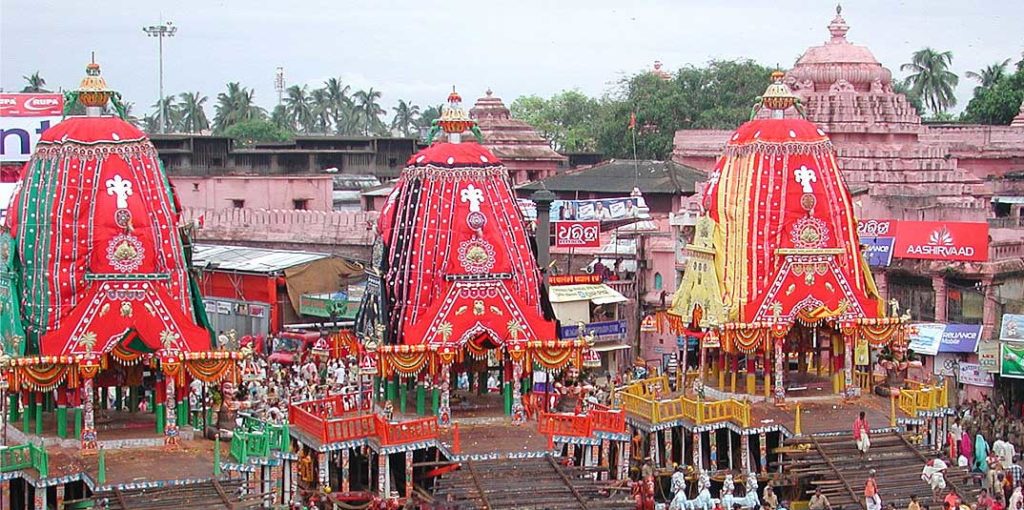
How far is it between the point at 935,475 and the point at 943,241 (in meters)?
12.0

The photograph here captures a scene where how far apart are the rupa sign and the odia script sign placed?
11710 millimetres

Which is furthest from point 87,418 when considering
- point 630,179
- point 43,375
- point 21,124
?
point 630,179

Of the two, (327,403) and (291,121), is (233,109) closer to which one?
(291,121)

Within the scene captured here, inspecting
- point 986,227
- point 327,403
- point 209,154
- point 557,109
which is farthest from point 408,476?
point 557,109

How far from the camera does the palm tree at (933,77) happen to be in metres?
81.5

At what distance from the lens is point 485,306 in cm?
3025

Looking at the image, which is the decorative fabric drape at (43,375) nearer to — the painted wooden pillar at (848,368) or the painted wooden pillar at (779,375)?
the painted wooden pillar at (779,375)

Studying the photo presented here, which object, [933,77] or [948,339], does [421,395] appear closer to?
[948,339]

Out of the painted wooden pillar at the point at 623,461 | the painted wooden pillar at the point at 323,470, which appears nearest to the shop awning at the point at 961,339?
the painted wooden pillar at the point at 623,461

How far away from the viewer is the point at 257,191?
55094mm

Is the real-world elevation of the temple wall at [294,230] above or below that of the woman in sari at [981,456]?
above

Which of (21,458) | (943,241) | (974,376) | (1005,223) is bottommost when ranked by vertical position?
Result: (21,458)

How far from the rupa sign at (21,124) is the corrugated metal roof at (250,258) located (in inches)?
179

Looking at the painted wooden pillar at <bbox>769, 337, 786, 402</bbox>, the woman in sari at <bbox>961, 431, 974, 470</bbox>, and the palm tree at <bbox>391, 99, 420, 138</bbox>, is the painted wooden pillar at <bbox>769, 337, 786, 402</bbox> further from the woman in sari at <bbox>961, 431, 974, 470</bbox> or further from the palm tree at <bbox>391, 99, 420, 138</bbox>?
the palm tree at <bbox>391, 99, 420, 138</bbox>
